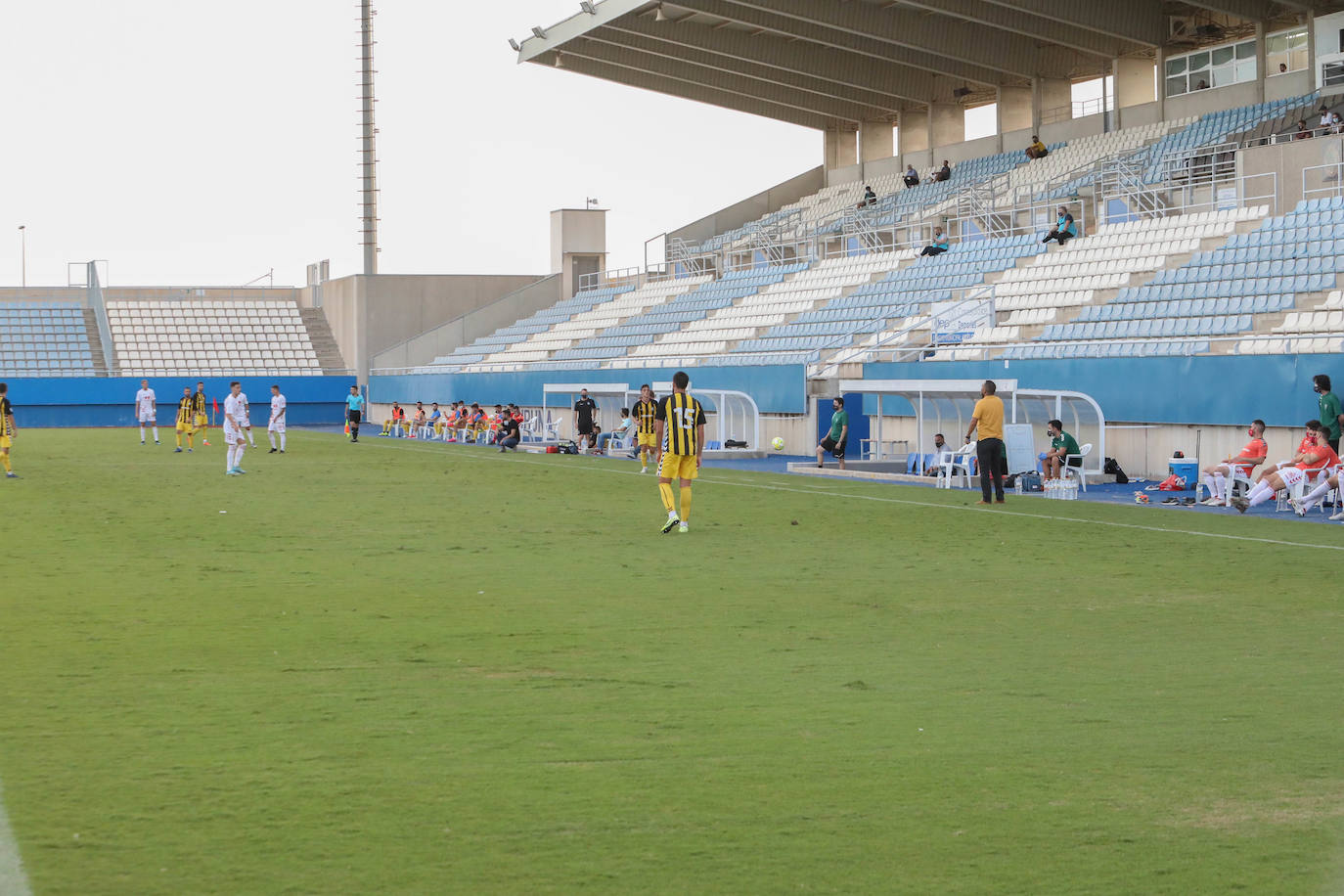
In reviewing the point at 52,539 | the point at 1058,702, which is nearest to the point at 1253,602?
the point at 1058,702

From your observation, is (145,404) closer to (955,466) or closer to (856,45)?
(856,45)

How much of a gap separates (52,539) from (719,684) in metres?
10.6

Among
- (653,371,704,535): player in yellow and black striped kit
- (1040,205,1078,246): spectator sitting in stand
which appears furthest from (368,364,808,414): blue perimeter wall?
(653,371,704,535): player in yellow and black striped kit

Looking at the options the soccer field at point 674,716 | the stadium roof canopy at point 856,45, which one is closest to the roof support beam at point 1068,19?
the stadium roof canopy at point 856,45

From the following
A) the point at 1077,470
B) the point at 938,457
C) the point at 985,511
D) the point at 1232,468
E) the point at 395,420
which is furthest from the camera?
the point at 395,420

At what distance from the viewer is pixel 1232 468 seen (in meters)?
21.3

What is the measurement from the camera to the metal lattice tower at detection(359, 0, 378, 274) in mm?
66062

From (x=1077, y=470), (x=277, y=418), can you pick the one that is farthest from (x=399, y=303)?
(x=1077, y=470)

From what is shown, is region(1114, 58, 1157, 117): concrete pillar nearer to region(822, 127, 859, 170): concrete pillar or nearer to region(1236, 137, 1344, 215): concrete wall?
region(1236, 137, 1344, 215): concrete wall

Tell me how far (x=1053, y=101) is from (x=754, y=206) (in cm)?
1441

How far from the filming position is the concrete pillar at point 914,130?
189 ft

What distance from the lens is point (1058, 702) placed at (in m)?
7.81

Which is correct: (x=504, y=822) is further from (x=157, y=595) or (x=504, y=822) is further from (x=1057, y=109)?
(x=1057, y=109)

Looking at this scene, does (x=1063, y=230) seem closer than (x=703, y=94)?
Yes
